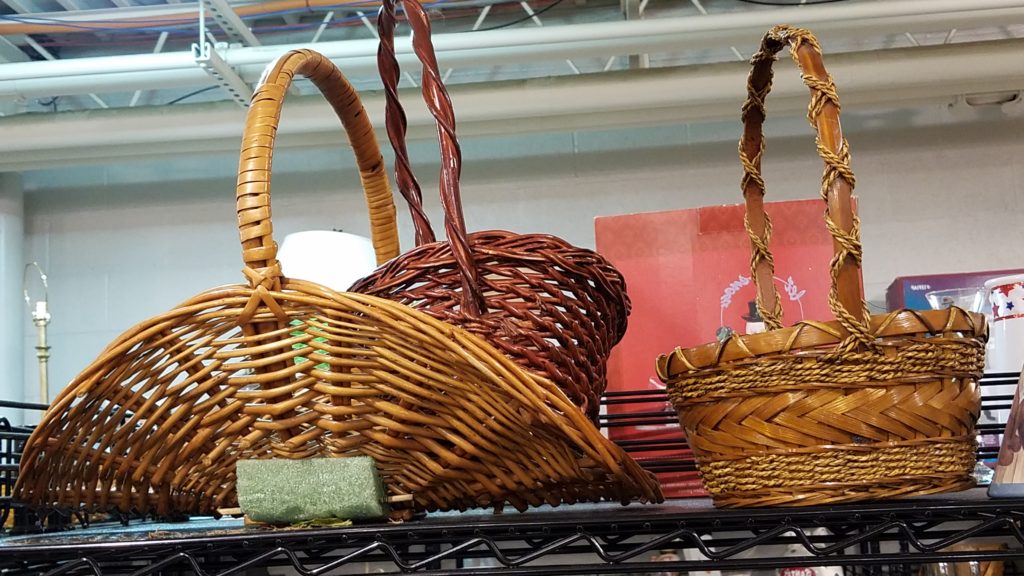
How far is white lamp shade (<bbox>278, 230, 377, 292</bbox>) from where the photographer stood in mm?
1073

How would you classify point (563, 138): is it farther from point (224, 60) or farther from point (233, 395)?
point (233, 395)

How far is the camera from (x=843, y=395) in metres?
0.52

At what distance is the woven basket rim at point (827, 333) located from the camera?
0.51 meters

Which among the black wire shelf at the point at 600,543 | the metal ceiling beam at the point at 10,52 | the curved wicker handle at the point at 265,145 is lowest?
the black wire shelf at the point at 600,543

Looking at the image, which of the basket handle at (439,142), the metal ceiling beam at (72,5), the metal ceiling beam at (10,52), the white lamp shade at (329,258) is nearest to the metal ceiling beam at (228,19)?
the metal ceiling beam at (72,5)

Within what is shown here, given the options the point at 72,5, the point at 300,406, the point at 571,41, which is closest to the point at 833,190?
the point at 300,406

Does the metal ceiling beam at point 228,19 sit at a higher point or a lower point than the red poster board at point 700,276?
higher

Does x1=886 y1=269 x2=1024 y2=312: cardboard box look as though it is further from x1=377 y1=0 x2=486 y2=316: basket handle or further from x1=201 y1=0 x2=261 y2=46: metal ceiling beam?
x1=201 y1=0 x2=261 y2=46: metal ceiling beam

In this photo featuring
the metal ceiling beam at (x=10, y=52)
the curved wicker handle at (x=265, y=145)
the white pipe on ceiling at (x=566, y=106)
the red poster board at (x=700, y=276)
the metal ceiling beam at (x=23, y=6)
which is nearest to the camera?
the curved wicker handle at (x=265, y=145)

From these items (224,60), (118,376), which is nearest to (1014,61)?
(224,60)

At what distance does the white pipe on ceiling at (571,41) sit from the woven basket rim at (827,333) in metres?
1.25

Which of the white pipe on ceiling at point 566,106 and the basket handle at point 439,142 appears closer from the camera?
the basket handle at point 439,142

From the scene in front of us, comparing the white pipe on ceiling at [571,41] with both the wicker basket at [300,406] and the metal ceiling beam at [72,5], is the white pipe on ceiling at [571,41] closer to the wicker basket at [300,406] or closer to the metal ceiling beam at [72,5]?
the metal ceiling beam at [72,5]

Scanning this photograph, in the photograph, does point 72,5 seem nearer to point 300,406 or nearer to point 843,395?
point 300,406
